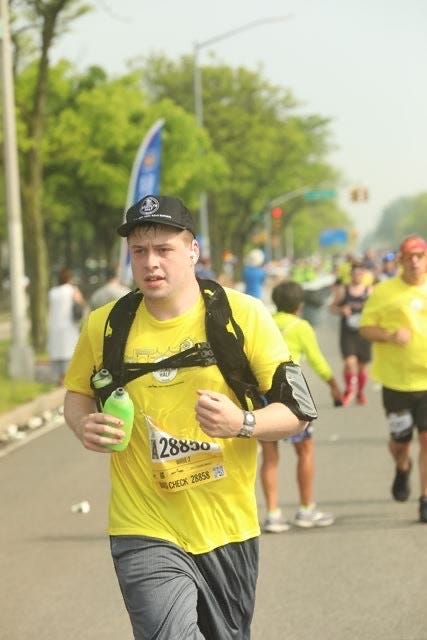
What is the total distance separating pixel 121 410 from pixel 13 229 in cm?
1617

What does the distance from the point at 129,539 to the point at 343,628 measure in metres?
2.23

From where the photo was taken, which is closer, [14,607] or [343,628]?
[343,628]

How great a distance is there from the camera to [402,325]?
787 cm

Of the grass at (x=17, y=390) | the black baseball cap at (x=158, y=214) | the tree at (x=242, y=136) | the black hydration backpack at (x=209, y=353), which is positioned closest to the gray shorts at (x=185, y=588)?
the black hydration backpack at (x=209, y=353)

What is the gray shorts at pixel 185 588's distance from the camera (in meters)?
3.64

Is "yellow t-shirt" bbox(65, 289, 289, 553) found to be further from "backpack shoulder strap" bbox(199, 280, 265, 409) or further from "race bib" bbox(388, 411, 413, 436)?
"race bib" bbox(388, 411, 413, 436)

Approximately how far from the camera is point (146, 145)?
22.4 metres

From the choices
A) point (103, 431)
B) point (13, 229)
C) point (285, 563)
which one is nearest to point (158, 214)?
point (103, 431)

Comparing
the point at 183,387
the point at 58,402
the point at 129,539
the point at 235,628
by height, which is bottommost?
the point at 58,402

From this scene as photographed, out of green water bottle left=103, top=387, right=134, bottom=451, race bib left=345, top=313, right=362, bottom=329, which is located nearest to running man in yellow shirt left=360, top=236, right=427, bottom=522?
green water bottle left=103, top=387, right=134, bottom=451

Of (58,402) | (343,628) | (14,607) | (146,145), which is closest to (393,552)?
(343,628)

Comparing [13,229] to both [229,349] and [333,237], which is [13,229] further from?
[333,237]

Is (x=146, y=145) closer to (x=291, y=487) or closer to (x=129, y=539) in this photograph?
(x=291, y=487)

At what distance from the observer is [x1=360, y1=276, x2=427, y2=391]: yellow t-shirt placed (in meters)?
7.82
